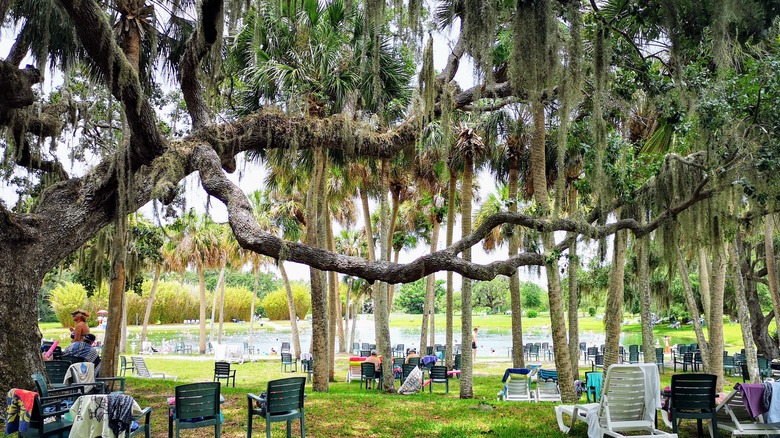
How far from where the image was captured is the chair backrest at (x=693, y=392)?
619 centimetres

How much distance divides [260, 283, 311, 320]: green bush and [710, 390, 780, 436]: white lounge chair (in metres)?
45.0

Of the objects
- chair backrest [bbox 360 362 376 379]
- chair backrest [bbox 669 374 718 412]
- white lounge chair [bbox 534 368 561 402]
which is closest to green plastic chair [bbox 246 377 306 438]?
chair backrest [bbox 669 374 718 412]

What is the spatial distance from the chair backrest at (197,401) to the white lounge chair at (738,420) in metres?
5.52

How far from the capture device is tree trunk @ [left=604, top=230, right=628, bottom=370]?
11445mm

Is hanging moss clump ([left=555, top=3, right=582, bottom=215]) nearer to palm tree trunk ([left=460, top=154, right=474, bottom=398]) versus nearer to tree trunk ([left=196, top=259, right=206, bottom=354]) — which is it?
palm tree trunk ([left=460, top=154, right=474, bottom=398])

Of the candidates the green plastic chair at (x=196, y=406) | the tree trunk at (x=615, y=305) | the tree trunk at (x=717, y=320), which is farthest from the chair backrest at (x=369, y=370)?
the green plastic chair at (x=196, y=406)

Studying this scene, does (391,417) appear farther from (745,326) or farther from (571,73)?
(745,326)

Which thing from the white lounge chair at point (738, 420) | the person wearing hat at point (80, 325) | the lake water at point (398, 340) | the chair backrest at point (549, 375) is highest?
the person wearing hat at point (80, 325)

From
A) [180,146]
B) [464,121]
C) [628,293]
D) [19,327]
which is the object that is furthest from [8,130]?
[628,293]

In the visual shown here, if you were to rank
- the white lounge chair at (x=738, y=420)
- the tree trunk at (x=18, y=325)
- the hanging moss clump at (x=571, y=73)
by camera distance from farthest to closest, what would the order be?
the tree trunk at (x=18, y=325), the hanging moss clump at (x=571, y=73), the white lounge chair at (x=738, y=420)

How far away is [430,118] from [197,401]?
5.73 meters

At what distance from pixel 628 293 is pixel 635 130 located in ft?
43.9

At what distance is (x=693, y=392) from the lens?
620cm

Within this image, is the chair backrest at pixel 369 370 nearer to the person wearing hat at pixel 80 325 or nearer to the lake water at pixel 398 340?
the person wearing hat at pixel 80 325
